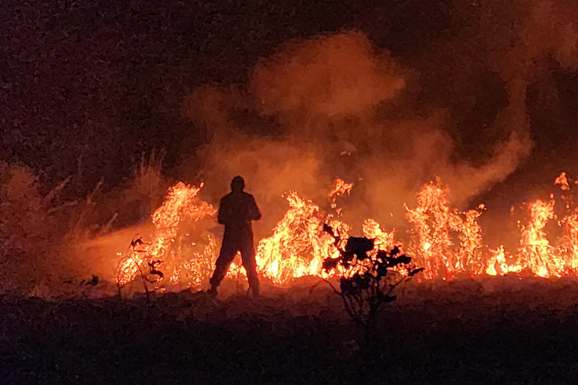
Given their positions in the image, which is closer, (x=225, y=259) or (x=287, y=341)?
(x=287, y=341)

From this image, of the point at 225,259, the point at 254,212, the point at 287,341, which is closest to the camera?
the point at 287,341

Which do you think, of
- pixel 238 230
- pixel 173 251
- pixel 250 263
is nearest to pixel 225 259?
pixel 250 263

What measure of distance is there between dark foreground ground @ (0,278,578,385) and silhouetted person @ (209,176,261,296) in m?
0.77

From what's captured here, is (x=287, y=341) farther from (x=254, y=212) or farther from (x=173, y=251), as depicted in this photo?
(x=173, y=251)

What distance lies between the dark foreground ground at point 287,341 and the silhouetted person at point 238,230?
2.52 ft

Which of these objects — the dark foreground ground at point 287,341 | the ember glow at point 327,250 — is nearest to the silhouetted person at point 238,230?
the dark foreground ground at point 287,341

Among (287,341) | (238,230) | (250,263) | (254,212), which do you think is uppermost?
(254,212)

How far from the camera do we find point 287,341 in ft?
21.8

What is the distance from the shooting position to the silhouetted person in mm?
9625

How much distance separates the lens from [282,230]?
12.1 meters

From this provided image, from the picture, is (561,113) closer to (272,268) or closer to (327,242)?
(327,242)

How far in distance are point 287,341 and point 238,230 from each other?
326 cm

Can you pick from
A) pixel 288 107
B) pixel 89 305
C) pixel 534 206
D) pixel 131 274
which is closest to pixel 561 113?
pixel 534 206

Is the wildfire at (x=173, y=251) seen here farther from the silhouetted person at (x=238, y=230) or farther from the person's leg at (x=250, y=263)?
the person's leg at (x=250, y=263)
